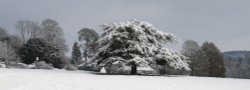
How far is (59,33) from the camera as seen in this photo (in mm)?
59344

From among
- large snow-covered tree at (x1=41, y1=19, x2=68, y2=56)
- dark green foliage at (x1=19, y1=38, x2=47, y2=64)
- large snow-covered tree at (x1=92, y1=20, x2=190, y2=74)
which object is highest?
large snow-covered tree at (x1=41, y1=19, x2=68, y2=56)

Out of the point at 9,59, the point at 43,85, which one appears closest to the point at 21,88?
the point at 43,85

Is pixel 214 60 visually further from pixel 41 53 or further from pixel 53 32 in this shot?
pixel 53 32

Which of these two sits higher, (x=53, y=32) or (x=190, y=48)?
(x=53, y=32)

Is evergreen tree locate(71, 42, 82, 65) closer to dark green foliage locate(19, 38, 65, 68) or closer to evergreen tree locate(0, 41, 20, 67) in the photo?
dark green foliage locate(19, 38, 65, 68)

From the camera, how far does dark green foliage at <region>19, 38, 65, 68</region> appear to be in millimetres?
49500

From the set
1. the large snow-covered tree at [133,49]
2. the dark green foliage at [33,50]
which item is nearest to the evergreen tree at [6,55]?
the dark green foliage at [33,50]

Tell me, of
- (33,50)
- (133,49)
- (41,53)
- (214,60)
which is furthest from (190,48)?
(133,49)

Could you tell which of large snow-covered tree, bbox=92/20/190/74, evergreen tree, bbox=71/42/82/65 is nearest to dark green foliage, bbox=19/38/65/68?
evergreen tree, bbox=71/42/82/65

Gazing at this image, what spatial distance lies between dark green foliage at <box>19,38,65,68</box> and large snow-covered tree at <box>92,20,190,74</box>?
2926 centimetres

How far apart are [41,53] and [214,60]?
2416cm

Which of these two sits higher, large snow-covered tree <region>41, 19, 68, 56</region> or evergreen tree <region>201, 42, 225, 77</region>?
large snow-covered tree <region>41, 19, 68, 56</region>

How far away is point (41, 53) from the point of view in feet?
163

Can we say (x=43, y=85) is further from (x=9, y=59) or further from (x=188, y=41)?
(x=188, y=41)
